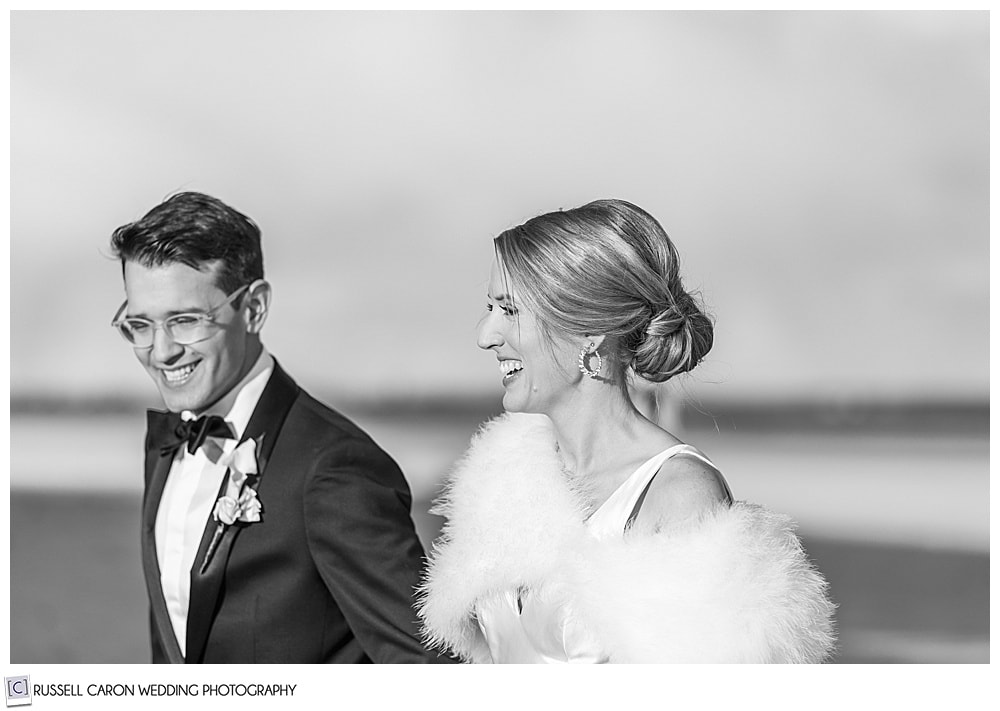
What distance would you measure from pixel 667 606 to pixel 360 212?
6.08 ft

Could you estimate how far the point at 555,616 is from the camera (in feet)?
8.27

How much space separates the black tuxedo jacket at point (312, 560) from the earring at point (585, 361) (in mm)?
624

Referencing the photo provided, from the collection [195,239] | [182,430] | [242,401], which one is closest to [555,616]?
[242,401]

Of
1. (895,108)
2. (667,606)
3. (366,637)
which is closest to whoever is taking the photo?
(667,606)

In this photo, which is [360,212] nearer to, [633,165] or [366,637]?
[633,165]

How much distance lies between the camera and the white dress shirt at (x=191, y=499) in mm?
2988

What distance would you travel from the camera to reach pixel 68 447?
4.32 m

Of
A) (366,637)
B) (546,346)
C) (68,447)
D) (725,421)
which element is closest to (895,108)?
(546,346)

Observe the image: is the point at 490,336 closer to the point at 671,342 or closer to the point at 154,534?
the point at 671,342

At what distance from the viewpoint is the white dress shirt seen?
299cm

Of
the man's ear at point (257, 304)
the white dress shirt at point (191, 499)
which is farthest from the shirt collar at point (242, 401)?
the man's ear at point (257, 304)
